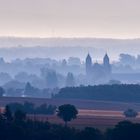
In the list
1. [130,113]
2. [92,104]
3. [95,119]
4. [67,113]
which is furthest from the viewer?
[92,104]

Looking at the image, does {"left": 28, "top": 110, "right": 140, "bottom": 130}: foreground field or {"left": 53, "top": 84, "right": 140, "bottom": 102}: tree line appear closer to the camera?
{"left": 28, "top": 110, "right": 140, "bottom": 130}: foreground field

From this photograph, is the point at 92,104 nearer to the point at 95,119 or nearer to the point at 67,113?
the point at 95,119

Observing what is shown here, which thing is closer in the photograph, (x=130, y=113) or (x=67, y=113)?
(x=67, y=113)

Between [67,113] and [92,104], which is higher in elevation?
[92,104]

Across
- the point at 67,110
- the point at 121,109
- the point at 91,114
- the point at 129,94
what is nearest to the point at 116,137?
the point at 67,110

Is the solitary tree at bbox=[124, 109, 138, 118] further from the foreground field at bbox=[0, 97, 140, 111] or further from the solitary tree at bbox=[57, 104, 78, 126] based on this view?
the solitary tree at bbox=[57, 104, 78, 126]

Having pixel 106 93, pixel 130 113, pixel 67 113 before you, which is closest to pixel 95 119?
pixel 67 113

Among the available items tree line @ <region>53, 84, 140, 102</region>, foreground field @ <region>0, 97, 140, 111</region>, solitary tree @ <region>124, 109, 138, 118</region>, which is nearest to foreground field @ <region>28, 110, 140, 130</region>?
solitary tree @ <region>124, 109, 138, 118</region>

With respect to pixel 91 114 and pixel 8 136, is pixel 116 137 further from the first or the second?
pixel 91 114

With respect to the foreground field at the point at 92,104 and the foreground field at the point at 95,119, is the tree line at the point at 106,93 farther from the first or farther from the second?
the foreground field at the point at 95,119

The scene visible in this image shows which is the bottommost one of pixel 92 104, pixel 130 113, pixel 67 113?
pixel 67 113

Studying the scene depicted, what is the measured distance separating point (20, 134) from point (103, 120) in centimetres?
2647

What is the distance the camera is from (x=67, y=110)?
103 m

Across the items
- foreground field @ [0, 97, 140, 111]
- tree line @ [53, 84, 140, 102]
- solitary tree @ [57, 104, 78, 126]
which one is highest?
tree line @ [53, 84, 140, 102]
